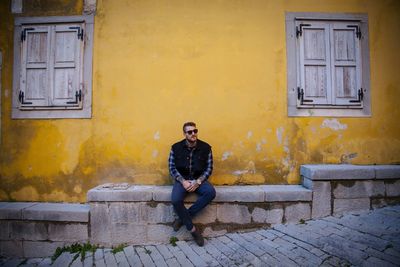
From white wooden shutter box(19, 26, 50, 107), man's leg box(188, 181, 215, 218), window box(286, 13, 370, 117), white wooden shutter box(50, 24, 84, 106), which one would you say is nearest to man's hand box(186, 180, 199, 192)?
man's leg box(188, 181, 215, 218)

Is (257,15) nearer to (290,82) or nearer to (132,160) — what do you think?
(290,82)

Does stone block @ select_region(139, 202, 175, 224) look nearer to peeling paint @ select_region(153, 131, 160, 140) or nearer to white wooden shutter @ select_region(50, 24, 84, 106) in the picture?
peeling paint @ select_region(153, 131, 160, 140)

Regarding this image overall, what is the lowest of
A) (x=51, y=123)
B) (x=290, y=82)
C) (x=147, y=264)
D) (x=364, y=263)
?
(x=147, y=264)

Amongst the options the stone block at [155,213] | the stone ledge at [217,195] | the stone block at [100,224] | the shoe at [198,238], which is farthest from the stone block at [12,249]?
the shoe at [198,238]

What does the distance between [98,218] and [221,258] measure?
204 cm

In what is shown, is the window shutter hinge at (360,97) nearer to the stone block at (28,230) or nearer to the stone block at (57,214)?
the stone block at (57,214)

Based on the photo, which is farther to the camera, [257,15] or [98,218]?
[257,15]

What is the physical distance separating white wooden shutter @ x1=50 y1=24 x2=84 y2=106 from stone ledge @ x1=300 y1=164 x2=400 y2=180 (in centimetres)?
449

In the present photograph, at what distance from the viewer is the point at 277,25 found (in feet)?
14.9

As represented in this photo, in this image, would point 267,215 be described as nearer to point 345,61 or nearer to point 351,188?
point 351,188

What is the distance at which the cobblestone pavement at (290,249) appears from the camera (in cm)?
299

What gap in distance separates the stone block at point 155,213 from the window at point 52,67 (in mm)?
2121

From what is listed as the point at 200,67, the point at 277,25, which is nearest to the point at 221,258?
the point at 200,67

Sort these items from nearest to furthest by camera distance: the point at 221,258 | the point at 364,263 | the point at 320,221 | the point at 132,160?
the point at 364,263 → the point at 221,258 → the point at 320,221 → the point at 132,160
